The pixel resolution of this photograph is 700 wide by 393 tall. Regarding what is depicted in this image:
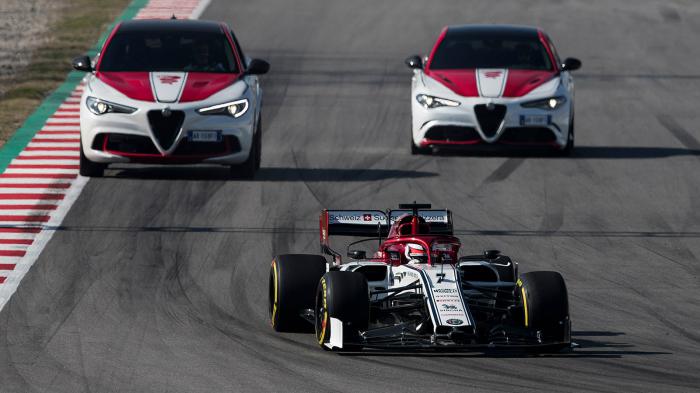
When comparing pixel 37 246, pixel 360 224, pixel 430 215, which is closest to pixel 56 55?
pixel 37 246

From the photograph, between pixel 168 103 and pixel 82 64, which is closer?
pixel 168 103

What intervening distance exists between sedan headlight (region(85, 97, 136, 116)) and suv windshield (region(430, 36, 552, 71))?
4.78 m

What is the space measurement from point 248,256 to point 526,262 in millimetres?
2673

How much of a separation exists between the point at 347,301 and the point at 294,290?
943 mm

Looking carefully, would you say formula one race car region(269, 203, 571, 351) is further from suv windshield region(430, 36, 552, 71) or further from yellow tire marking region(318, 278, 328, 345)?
suv windshield region(430, 36, 552, 71)

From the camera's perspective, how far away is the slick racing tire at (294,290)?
38.6 feet

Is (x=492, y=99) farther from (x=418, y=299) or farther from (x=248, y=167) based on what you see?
(x=418, y=299)

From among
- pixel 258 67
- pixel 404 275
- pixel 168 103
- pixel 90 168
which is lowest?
pixel 90 168

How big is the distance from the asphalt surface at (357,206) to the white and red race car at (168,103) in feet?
1.34

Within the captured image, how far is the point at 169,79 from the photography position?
60.2 ft

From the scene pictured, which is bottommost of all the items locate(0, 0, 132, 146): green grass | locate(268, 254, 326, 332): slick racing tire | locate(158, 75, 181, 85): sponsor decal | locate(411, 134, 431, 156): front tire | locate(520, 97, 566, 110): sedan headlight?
locate(0, 0, 132, 146): green grass

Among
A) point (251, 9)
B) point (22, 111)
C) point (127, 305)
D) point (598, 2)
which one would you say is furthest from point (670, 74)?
point (127, 305)

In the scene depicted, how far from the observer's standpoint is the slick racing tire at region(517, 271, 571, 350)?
440 inches

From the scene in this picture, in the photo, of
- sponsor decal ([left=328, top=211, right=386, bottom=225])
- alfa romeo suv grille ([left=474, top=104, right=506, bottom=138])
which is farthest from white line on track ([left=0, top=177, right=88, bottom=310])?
alfa romeo suv grille ([left=474, top=104, right=506, bottom=138])
